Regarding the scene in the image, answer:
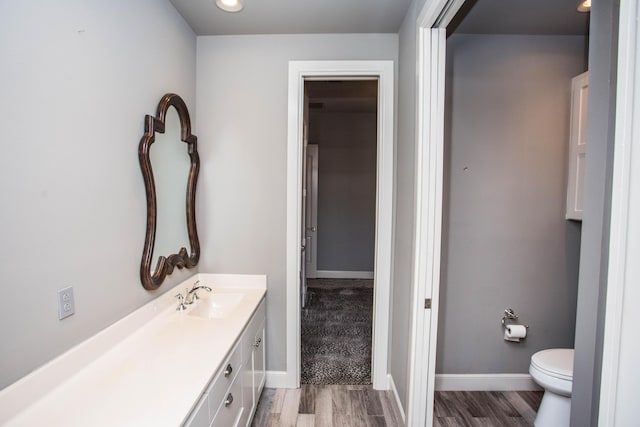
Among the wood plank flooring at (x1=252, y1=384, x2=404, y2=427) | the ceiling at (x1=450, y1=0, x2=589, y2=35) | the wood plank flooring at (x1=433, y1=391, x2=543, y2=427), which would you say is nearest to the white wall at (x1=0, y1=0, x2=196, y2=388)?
the wood plank flooring at (x1=252, y1=384, x2=404, y2=427)

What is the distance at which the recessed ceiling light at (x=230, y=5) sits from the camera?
1.70 meters

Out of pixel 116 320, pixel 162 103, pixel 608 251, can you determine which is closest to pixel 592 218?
pixel 608 251

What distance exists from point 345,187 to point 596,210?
439cm

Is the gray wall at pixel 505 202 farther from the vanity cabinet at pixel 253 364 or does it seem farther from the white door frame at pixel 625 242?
the white door frame at pixel 625 242

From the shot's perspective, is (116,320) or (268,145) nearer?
(116,320)

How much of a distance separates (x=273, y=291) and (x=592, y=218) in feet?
6.14

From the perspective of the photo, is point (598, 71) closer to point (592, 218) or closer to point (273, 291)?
point (592, 218)

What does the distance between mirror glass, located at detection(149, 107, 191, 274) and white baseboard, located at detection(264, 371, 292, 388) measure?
110cm

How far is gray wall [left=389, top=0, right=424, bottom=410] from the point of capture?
1661 millimetres

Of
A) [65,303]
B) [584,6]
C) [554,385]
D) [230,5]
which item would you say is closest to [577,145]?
[584,6]

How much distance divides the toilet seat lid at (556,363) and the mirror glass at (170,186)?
222cm

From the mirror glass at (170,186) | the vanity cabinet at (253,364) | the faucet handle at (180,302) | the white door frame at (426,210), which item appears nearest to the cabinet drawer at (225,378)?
the vanity cabinet at (253,364)

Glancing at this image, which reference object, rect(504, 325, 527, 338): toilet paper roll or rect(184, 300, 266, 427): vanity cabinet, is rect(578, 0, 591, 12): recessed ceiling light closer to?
rect(504, 325, 527, 338): toilet paper roll

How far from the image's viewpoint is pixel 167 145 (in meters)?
1.72
